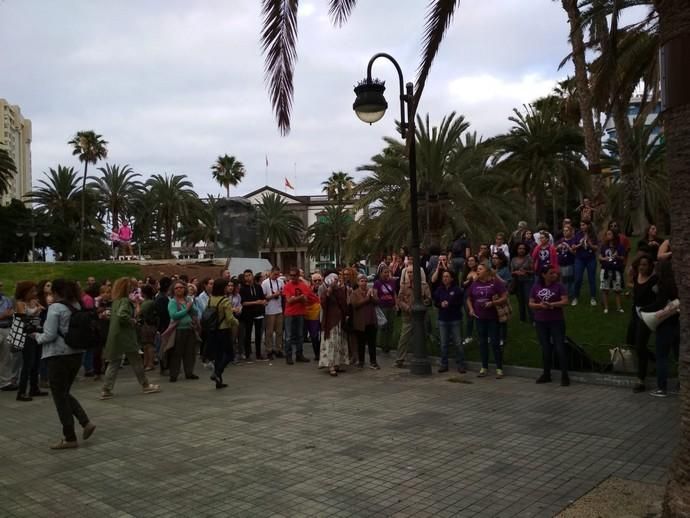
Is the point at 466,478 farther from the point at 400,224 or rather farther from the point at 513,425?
the point at 400,224

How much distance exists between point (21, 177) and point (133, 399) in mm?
175150

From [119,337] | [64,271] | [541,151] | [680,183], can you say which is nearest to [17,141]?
[64,271]

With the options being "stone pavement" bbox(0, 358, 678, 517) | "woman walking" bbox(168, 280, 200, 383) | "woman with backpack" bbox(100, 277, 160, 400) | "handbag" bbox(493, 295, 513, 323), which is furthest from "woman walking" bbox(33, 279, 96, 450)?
"handbag" bbox(493, 295, 513, 323)

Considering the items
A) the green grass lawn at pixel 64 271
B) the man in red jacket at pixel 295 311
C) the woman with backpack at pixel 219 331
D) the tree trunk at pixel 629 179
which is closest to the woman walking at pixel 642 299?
the woman with backpack at pixel 219 331

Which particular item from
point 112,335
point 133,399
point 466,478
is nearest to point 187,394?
point 133,399

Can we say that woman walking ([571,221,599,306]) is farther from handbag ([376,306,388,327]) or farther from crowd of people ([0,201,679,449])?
handbag ([376,306,388,327])

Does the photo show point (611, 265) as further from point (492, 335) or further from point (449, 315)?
point (449, 315)

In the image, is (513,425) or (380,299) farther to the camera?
(380,299)

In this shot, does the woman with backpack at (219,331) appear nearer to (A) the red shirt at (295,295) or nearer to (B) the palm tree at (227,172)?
(A) the red shirt at (295,295)

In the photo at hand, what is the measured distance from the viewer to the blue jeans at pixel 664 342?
7926 millimetres

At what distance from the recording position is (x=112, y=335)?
29.9ft

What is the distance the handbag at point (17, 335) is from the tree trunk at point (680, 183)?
9.00m

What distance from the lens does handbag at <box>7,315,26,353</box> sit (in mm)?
9414

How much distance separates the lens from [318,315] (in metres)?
13.2
